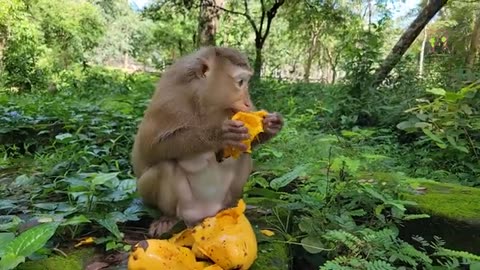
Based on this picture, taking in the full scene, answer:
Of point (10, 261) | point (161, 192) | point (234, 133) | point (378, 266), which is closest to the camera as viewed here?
point (10, 261)

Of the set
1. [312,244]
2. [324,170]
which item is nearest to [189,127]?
[312,244]

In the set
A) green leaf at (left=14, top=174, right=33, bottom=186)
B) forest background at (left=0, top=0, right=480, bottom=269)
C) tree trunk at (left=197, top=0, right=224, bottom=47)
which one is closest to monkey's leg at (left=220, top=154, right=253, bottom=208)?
forest background at (left=0, top=0, right=480, bottom=269)

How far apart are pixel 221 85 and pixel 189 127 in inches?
11.2

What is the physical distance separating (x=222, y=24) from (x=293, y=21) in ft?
9.48

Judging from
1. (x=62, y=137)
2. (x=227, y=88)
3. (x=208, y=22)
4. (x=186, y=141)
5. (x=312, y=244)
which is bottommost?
(x=312, y=244)

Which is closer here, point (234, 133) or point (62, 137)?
point (234, 133)

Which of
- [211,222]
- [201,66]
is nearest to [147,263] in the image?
[211,222]

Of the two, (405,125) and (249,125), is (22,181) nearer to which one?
(249,125)

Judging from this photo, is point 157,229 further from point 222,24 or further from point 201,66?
point 222,24

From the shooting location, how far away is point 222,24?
631 inches

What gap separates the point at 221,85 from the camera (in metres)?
2.65

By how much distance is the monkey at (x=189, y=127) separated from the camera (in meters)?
2.60

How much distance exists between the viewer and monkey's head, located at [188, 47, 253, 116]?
263 cm

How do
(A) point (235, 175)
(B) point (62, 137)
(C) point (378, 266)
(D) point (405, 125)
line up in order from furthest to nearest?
(D) point (405, 125) → (B) point (62, 137) → (A) point (235, 175) → (C) point (378, 266)
